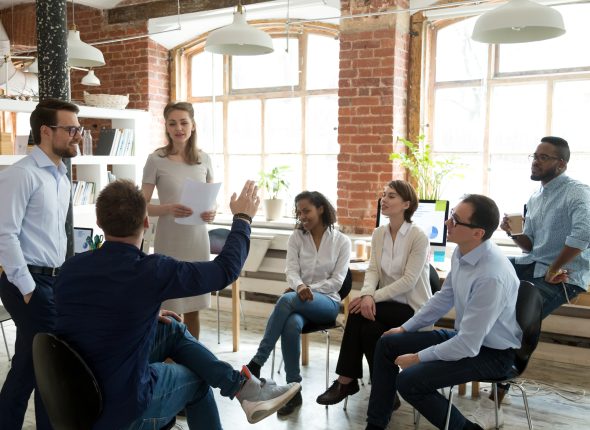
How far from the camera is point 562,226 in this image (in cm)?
341

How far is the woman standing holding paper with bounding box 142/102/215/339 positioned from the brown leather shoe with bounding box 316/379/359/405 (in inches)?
33.2

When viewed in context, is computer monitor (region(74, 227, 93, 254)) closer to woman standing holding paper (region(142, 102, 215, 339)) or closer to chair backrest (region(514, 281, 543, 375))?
woman standing holding paper (region(142, 102, 215, 339))

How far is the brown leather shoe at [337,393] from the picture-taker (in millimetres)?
3281

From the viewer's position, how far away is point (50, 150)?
2.64 m

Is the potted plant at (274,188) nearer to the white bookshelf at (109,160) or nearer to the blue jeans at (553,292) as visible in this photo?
the white bookshelf at (109,160)

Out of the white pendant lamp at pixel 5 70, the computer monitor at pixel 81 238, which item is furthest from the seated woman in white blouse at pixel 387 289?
the white pendant lamp at pixel 5 70

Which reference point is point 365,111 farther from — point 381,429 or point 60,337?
point 60,337

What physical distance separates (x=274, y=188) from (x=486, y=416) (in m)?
3.16

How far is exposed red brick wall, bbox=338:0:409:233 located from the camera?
4965 mm

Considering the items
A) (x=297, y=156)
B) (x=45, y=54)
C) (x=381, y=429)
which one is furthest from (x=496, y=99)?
(x=45, y=54)

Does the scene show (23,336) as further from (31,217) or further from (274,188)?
(274,188)

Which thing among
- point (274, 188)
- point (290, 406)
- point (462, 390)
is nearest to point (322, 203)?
point (290, 406)

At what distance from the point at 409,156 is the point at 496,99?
0.84 metres

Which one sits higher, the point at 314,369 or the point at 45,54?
the point at 45,54
